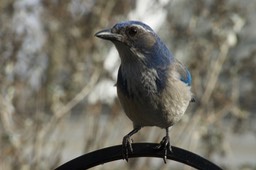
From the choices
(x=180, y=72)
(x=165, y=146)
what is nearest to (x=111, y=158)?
(x=165, y=146)

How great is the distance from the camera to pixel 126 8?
6289mm

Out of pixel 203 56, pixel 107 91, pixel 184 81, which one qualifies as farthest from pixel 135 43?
pixel 107 91

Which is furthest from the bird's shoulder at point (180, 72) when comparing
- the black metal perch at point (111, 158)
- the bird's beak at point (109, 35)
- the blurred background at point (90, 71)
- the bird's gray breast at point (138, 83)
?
the blurred background at point (90, 71)

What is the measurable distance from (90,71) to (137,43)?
2927 mm

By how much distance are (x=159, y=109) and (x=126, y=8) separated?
289 cm

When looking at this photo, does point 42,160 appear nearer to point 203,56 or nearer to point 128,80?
point 203,56

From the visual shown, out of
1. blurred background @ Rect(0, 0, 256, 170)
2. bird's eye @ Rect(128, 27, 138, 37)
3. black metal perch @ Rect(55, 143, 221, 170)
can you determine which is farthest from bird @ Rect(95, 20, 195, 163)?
blurred background @ Rect(0, 0, 256, 170)

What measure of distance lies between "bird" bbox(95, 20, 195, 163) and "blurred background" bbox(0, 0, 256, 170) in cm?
220

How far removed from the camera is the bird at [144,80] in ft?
11.4

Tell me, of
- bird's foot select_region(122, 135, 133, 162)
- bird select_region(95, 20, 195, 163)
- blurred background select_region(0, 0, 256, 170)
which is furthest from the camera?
blurred background select_region(0, 0, 256, 170)

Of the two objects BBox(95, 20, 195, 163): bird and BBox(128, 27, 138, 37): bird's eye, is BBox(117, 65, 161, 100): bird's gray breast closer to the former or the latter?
BBox(95, 20, 195, 163): bird

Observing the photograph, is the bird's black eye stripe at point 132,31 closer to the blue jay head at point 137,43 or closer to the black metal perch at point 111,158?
the blue jay head at point 137,43

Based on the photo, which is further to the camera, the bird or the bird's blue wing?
the bird's blue wing

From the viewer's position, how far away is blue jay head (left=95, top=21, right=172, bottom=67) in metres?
3.38
